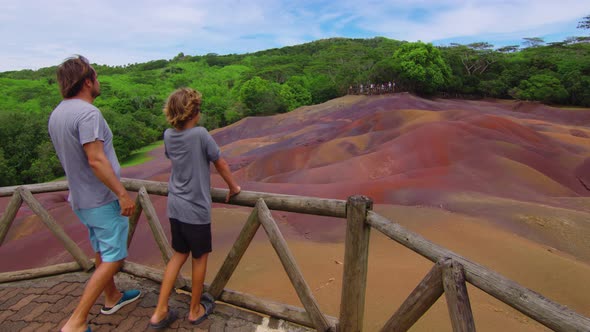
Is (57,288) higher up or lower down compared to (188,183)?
lower down

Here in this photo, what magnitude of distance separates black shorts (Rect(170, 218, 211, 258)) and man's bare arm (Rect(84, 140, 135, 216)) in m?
0.49

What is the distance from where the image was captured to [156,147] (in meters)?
48.2

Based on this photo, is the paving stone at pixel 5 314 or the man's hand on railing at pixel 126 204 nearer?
the man's hand on railing at pixel 126 204

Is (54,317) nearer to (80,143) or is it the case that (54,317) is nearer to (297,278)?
(80,143)

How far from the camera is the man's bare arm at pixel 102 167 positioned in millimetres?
2730

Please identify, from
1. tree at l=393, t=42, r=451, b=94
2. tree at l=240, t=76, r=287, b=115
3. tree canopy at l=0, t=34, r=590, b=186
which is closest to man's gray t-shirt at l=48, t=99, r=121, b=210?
tree canopy at l=0, t=34, r=590, b=186

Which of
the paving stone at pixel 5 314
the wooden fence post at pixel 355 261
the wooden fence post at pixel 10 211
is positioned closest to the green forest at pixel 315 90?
the wooden fence post at pixel 10 211

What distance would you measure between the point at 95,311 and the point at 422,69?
48.5 metres

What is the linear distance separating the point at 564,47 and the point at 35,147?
8609 centimetres

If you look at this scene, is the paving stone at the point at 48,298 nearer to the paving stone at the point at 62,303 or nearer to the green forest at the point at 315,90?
the paving stone at the point at 62,303

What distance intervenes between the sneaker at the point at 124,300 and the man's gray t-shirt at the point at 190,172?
128cm

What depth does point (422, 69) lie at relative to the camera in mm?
46156

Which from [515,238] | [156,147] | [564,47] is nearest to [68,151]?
[515,238]

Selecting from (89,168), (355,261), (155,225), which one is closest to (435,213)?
(355,261)
